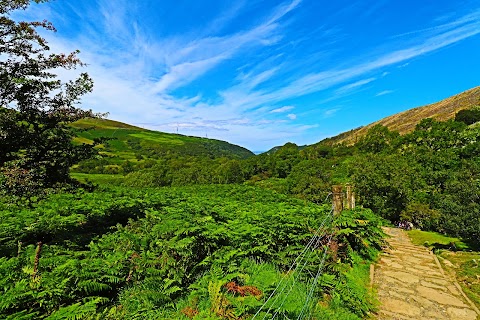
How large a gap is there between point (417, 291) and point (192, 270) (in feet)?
16.5

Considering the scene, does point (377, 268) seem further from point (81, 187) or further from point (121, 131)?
point (121, 131)

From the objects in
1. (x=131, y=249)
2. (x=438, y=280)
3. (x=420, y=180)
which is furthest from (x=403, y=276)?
(x=420, y=180)

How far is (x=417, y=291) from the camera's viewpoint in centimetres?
604

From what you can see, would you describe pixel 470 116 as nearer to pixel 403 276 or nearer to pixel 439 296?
pixel 403 276

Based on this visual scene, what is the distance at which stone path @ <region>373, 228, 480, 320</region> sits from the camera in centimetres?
517

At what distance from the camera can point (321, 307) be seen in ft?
15.8

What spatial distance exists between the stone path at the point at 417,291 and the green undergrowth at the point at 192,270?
42cm

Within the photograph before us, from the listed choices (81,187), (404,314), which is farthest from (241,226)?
(81,187)

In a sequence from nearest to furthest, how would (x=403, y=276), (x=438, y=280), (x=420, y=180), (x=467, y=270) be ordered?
(x=438, y=280), (x=403, y=276), (x=467, y=270), (x=420, y=180)

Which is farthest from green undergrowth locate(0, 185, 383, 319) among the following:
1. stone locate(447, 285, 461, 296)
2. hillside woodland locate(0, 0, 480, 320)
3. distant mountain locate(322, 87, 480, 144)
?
distant mountain locate(322, 87, 480, 144)

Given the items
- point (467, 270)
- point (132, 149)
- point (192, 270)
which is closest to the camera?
point (192, 270)

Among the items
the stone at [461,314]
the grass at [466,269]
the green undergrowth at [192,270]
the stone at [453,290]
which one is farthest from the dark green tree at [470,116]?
the stone at [461,314]

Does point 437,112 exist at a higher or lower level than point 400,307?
higher

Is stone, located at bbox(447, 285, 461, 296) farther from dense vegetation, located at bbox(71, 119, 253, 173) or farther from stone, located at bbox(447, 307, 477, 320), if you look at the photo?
dense vegetation, located at bbox(71, 119, 253, 173)
